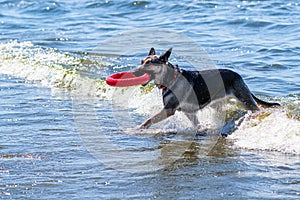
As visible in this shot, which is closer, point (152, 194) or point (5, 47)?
point (152, 194)

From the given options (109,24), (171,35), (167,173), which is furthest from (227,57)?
(167,173)

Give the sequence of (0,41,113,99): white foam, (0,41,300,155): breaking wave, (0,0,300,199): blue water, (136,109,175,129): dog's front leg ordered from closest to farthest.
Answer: (0,0,300,199): blue water, (0,41,300,155): breaking wave, (136,109,175,129): dog's front leg, (0,41,113,99): white foam

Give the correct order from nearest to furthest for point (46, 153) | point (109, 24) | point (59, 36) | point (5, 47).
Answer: point (46, 153) < point (5, 47) < point (59, 36) < point (109, 24)

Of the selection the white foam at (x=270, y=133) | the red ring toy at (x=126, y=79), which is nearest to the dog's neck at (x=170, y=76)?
the red ring toy at (x=126, y=79)

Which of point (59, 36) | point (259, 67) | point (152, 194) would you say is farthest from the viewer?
point (59, 36)

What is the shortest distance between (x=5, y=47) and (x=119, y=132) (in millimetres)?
8250

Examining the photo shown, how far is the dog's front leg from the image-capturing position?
877 centimetres

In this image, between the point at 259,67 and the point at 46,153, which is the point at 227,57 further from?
the point at 46,153

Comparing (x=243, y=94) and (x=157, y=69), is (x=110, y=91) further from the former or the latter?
(x=243, y=94)

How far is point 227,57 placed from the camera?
14.0 metres

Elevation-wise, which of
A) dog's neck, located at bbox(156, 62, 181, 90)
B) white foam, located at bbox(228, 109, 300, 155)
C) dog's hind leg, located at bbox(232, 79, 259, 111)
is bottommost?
white foam, located at bbox(228, 109, 300, 155)

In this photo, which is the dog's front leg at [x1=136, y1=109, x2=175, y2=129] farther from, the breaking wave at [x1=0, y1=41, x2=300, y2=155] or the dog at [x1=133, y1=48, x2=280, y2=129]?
the breaking wave at [x1=0, y1=41, x2=300, y2=155]

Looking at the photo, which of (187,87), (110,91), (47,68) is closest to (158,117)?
(187,87)

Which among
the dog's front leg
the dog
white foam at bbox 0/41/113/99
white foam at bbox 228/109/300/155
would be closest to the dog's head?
the dog
